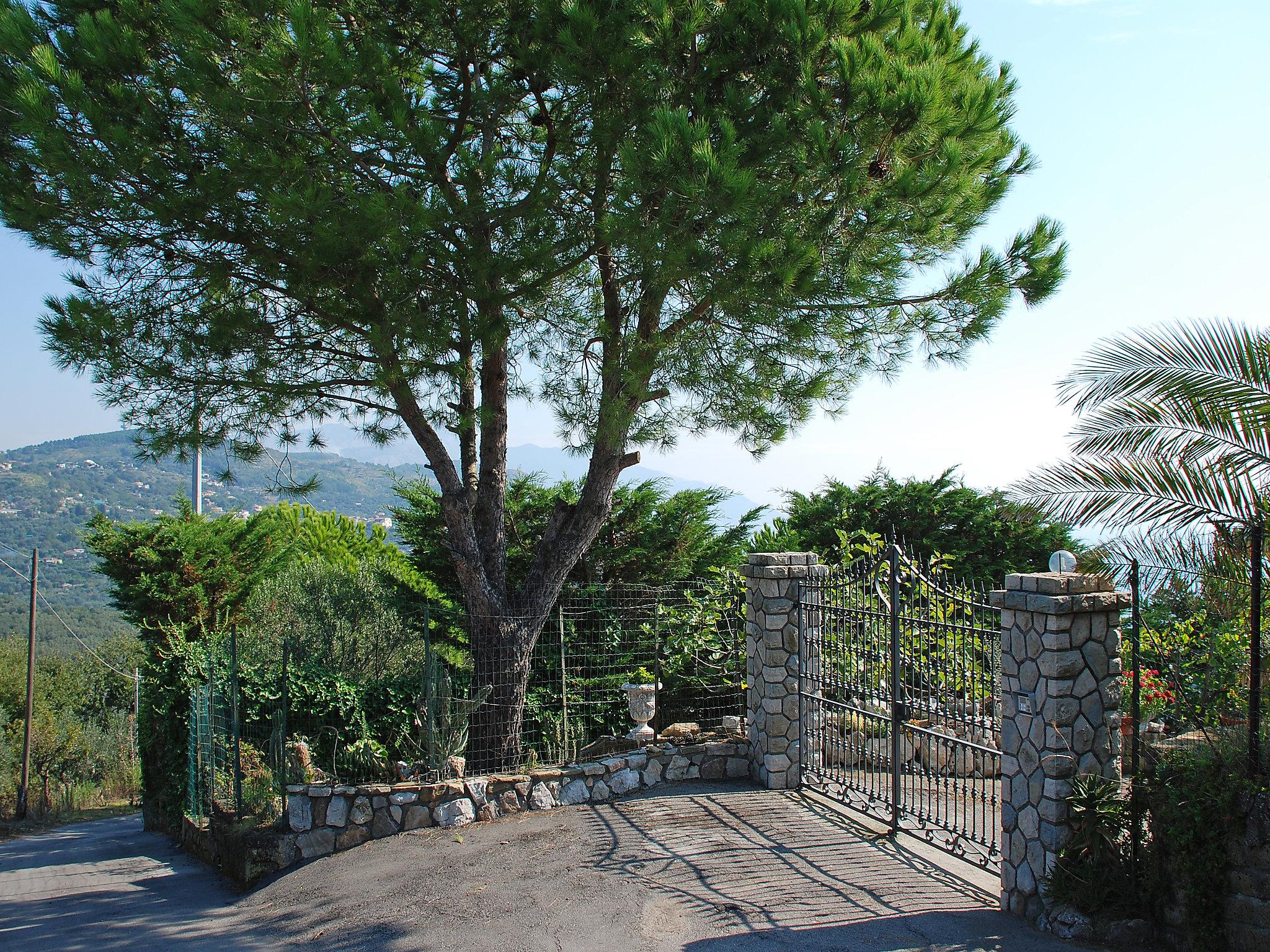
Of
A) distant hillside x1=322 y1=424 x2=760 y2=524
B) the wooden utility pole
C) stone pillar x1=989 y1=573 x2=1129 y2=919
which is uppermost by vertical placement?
distant hillside x1=322 y1=424 x2=760 y2=524

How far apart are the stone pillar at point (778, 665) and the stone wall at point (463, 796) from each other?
0.52 meters

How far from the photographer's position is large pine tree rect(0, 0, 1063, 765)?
7.21m

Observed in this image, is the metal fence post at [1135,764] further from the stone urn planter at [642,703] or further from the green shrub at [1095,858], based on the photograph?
the stone urn planter at [642,703]

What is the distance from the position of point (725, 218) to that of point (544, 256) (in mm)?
1736

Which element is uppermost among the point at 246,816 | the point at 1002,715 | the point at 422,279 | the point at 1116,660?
the point at 422,279

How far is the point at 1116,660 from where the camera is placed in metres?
5.25

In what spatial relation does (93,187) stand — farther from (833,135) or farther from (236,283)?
(833,135)

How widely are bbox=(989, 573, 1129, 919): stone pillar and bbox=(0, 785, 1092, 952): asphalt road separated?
0.43 metres

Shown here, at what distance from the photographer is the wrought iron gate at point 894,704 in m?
6.36

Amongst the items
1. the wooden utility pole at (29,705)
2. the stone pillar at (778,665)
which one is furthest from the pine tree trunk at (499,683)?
the wooden utility pole at (29,705)

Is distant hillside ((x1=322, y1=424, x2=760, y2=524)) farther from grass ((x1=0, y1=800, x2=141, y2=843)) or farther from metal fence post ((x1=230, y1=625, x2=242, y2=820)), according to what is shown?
grass ((x1=0, y1=800, x2=141, y2=843))

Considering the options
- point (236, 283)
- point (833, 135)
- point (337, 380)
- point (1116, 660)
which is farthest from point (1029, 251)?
point (236, 283)

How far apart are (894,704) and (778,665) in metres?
1.46

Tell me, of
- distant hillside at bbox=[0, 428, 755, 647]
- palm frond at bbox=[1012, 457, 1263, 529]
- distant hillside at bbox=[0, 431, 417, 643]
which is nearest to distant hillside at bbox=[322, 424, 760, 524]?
palm frond at bbox=[1012, 457, 1263, 529]
